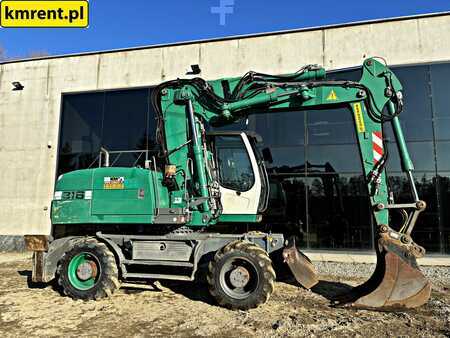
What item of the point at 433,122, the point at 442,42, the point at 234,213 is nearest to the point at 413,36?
the point at 442,42

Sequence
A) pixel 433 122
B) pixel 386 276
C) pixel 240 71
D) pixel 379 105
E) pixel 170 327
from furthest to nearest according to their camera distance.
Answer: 1. pixel 240 71
2. pixel 433 122
3. pixel 379 105
4. pixel 386 276
5. pixel 170 327

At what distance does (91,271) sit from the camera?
6.84 m

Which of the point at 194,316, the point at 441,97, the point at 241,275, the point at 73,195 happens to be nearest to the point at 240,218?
the point at 241,275

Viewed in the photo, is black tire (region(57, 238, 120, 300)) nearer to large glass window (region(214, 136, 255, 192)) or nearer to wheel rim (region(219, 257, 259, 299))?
wheel rim (region(219, 257, 259, 299))

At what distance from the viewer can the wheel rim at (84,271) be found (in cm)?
682

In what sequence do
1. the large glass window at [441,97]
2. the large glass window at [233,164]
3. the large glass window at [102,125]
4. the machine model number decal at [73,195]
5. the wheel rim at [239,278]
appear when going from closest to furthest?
the wheel rim at [239,278] → the large glass window at [233,164] → the machine model number decal at [73,195] → the large glass window at [441,97] → the large glass window at [102,125]

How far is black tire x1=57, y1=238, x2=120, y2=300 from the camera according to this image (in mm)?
6621

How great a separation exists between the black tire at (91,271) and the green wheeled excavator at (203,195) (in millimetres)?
19

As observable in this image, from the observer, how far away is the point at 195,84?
7215mm

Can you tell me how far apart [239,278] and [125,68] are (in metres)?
10.9

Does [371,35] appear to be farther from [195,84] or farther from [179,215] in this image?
[179,215]

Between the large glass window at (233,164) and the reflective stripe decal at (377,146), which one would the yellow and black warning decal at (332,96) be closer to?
the reflective stripe decal at (377,146)

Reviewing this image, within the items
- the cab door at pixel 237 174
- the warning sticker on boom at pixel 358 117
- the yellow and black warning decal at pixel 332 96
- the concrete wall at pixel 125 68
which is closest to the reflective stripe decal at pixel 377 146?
the warning sticker on boom at pixel 358 117

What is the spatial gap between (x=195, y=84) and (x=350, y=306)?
4.77 m
